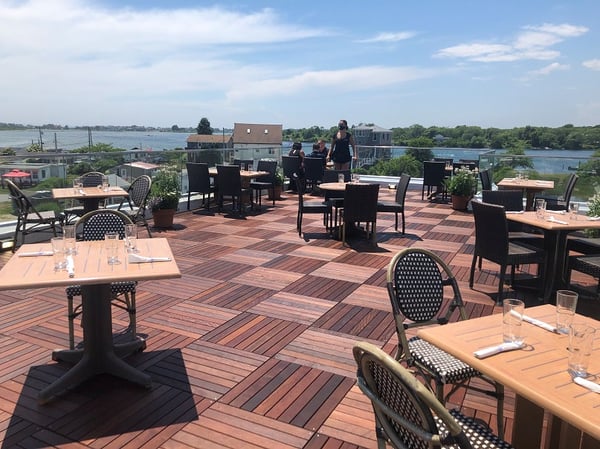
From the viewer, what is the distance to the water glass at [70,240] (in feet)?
8.89

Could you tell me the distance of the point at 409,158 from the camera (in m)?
12.1

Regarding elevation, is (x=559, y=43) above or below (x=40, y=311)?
above

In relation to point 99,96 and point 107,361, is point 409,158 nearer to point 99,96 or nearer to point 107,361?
point 107,361

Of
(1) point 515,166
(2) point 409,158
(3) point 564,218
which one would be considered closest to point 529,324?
(3) point 564,218

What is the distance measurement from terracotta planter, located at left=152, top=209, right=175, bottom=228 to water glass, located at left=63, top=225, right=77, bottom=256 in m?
4.44

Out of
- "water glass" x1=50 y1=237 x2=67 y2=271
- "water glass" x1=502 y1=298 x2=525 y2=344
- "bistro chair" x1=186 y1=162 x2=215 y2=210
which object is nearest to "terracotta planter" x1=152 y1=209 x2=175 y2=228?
"bistro chair" x1=186 y1=162 x2=215 y2=210

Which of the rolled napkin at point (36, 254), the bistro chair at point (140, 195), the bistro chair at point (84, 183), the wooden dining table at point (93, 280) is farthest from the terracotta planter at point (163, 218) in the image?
the rolled napkin at point (36, 254)

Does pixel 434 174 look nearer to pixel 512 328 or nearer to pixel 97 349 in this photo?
pixel 97 349

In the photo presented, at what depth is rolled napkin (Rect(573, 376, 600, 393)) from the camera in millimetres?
1370

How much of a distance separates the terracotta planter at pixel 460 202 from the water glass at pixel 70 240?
26.1ft

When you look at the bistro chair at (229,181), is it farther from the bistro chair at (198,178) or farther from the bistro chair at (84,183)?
the bistro chair at (84,183)

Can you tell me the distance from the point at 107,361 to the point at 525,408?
2274mm

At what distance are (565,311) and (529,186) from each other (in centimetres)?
607

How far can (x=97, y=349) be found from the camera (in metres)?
2.77
